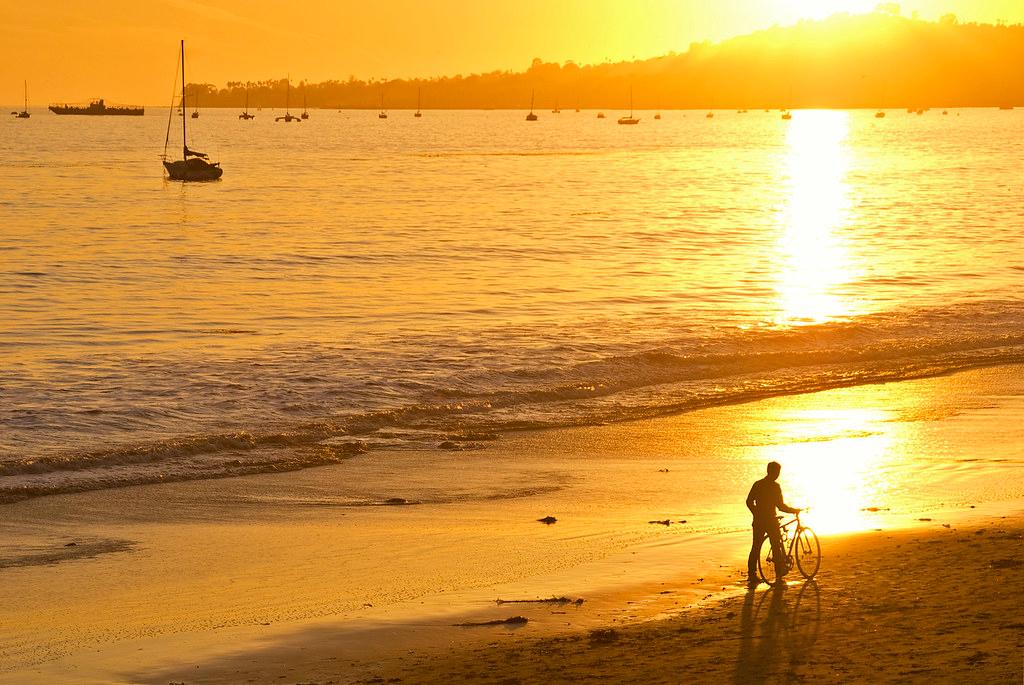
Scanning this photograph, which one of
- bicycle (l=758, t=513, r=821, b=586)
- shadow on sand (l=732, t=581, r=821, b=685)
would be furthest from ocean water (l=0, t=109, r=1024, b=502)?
shadow on sand (l=732, t=581, r=821, b=685)

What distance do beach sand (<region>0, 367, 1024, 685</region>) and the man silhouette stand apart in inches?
13.3

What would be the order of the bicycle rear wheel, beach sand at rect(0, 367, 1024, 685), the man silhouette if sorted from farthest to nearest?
the bicycle rear wheel → the man silhouette → beach sand at rect(0, 367, 1024, 685)

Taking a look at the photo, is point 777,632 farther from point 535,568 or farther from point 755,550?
point 535,568

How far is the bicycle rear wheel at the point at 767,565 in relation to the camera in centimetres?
1380

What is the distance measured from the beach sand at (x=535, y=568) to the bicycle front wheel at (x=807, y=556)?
201mm

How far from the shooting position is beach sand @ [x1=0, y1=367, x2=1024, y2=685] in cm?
1166

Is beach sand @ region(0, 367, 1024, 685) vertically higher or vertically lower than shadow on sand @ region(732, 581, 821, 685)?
lower

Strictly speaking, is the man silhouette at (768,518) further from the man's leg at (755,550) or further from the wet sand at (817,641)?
the wet sand at (817,641)

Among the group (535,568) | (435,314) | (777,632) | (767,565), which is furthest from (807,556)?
(435,314)

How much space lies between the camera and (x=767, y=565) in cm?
1438

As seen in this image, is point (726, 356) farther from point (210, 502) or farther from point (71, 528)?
point (71, 528)

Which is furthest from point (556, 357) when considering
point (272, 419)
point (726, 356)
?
point (272, 419)

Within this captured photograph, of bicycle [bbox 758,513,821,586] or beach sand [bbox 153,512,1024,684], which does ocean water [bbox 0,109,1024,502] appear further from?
beach sand [bbox 153,512,1024,684]

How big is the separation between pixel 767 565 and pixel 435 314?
2572 cm
